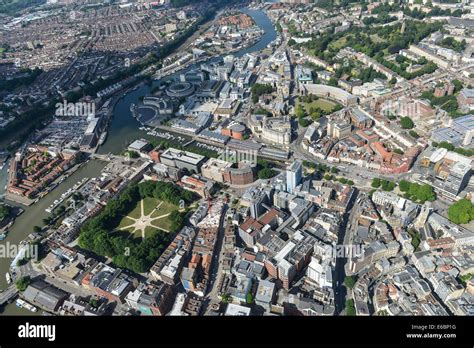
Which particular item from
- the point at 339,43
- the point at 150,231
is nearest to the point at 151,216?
the point at 150,231

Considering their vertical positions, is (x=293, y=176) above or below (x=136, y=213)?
above

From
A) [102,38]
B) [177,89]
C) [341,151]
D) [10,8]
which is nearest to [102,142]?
[177,89]

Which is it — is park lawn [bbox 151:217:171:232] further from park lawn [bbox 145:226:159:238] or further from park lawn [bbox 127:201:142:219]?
park lawn [bbox 127:201:142:219]

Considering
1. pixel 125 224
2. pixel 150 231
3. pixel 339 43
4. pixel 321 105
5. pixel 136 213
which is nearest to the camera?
pixel 150 231

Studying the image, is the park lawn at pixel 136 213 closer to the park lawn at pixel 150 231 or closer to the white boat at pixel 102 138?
the park lawn at pixel 150 231

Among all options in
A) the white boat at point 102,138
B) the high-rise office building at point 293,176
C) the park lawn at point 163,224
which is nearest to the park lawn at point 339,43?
the high-rise office building at point 293,176

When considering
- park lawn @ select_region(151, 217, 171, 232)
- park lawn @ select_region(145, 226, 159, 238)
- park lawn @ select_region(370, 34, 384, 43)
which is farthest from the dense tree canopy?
park lawn @ select_region(370, 34, 384, 43)

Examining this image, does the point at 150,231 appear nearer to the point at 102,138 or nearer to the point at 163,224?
the point at 163,224

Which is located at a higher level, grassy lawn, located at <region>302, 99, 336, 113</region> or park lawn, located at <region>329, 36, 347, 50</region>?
park lawn, located at <region>329, 36, 347, 50</region>
